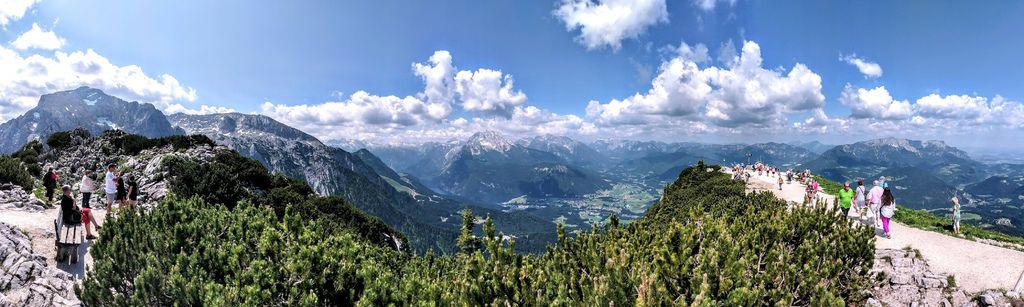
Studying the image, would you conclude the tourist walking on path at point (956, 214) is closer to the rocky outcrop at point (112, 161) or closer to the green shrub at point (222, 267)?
the green shrub at point (222, 267)

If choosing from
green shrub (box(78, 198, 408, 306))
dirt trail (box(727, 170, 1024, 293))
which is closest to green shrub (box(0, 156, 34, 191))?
green shrub (box(78, 198, 408, 306))

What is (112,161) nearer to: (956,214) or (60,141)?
(60,141)

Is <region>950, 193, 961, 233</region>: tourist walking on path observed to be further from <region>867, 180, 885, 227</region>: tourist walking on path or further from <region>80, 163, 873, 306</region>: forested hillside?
<region>80, 163, 873, 306</region>: forested hillside

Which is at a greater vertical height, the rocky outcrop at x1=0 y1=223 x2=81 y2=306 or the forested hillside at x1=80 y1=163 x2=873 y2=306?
the forested hillside at x1=80 y1=163 x2=873 y2=306

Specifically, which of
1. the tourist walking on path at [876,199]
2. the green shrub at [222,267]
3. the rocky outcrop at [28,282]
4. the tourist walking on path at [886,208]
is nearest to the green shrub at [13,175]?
the rocky outcrop at [28,282]

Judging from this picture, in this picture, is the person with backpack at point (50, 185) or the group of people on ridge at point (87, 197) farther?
the person with backpack at point (50, 185)

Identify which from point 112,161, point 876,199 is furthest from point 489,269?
point 112,161
